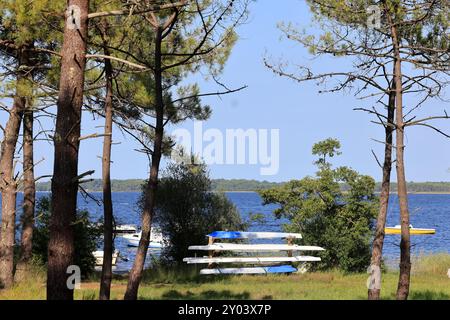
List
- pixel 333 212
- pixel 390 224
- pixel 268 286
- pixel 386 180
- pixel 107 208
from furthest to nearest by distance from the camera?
pixel 390 224 < pixel 333 212 < pixel 268 286 < pixel 107 208 < pixel 386 180

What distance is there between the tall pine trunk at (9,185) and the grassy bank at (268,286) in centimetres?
51

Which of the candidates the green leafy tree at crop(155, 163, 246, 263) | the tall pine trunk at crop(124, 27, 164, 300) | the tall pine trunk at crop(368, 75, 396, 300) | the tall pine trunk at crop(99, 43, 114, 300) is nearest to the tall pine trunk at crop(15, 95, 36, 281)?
the tall pine trunk at crop(99, 43, 114, 300)

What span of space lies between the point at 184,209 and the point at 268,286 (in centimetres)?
655

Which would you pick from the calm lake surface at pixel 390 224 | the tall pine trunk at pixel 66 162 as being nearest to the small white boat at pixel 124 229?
the calm lake surface at pixel 390 224

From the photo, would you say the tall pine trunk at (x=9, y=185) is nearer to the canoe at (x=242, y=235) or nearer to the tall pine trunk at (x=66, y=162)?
the canoe at (x=242, y=235)

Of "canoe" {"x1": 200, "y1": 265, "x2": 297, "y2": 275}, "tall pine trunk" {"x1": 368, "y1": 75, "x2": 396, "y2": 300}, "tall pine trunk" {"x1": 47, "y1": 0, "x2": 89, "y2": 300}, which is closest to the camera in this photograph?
"tall pine trunk" {"x1": 47, "y1": 0, "x2": 89, "y2": 300}

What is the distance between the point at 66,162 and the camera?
5.45 meters

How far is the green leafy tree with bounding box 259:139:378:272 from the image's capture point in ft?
56.5

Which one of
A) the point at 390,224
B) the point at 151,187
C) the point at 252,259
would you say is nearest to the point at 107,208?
the point at 151,187

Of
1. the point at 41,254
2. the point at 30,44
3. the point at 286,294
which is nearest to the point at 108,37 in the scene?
the point at 30,44

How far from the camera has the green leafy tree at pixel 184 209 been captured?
18.8 meters

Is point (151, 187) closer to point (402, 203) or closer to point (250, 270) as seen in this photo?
point (402, 203)

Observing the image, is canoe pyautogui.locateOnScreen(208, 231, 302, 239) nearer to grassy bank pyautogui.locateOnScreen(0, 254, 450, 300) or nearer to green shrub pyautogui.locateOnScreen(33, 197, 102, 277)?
grassy bank pyautogui.locateOnScreen(0, 254, 450, 300)

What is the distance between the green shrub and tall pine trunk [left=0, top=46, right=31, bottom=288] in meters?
2.14
